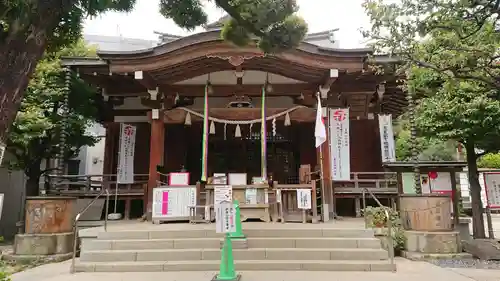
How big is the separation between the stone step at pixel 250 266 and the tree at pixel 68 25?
3.83 m

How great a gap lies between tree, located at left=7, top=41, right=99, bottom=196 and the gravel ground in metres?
9.63

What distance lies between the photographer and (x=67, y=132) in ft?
32.4

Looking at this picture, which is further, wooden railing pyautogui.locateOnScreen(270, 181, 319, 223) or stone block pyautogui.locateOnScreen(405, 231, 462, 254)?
wooden railing pyautogui.locateOnScreen(270, 181, 319, 223)

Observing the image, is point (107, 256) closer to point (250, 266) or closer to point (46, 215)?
point (46, 215)

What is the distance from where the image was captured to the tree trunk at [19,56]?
3658 mm

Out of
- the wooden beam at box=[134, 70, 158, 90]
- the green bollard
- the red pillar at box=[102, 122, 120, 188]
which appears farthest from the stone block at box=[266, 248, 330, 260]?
the red pillar at box=[102, 122, 120, 188]

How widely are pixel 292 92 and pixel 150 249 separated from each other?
623 cm

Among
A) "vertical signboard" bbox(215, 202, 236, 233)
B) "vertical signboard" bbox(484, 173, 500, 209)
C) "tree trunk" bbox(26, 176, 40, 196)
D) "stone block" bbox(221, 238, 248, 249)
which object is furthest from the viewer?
"tree trunk" bbox(26, 176, 40, 196)

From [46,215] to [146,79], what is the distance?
427cm

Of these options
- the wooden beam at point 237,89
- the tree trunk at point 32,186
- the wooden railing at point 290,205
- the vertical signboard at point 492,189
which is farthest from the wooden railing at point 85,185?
the vertical signboard at point 492,189

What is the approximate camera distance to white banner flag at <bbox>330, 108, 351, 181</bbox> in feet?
33.4

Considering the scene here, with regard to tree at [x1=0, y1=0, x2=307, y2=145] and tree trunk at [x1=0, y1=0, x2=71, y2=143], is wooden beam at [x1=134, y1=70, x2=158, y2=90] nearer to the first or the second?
tree at [x1=0, y1=0, x2=307, y2=145]

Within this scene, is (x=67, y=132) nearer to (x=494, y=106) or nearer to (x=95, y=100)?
(x=95, y=100)

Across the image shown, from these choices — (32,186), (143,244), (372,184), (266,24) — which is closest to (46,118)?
(32,186)
